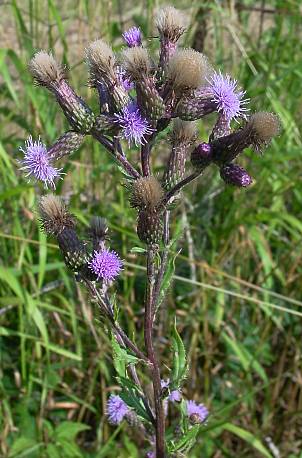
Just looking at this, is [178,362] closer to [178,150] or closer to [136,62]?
[178,150]

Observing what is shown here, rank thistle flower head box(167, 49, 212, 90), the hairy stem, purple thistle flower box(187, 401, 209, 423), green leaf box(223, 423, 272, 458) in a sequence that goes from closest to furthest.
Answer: thistle flower head box(167, 49, 212, 90) < the hairy stem < purple thistle flower box(187, 401, 209, 423) < green leaf box(223, 423, 272, 458)

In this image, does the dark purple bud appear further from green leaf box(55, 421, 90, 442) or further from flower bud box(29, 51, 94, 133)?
green leaf box(55, 421, 90, 442)

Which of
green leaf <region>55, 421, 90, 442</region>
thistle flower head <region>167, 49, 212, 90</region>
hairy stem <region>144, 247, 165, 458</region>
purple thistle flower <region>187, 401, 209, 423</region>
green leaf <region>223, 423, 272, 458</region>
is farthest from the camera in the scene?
green leaf <region>223, 423, 272, 458</region>

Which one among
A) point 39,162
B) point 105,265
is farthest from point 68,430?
point 39,162

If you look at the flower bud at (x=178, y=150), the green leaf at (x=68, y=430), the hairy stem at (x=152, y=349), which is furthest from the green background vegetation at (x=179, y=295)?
the flower bud at (x=178, y=150)

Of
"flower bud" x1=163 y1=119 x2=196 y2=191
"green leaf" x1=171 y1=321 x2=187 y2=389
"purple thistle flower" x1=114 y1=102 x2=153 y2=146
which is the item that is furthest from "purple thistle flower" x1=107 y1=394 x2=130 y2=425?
"purple thistle flower" x1=114 y1=102 x2=153 y2=146

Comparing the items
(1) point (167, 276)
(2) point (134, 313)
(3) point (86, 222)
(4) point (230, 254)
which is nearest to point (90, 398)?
(2) point (134, 313)

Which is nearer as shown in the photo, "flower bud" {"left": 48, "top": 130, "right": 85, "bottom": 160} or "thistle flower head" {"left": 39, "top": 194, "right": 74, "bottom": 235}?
"flower bud" {"left": 48, "top": 130, "right": 85, "bottom": 160}

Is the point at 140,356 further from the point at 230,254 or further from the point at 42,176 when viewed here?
the point at 230,254

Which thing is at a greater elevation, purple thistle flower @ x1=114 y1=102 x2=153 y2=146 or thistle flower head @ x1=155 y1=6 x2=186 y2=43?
thistle flower head @ x1=155 y1=6 x2=186 y2=43
